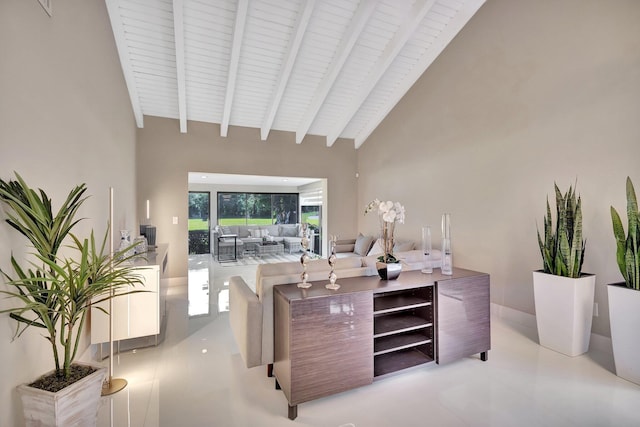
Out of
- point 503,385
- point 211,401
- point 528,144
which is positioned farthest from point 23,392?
point 528,144

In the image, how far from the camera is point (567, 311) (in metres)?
2.71

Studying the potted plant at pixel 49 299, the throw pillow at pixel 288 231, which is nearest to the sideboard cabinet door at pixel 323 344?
the potted plant at pixel 49 299

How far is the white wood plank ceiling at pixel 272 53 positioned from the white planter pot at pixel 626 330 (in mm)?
3532

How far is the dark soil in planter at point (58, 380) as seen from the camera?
150cm

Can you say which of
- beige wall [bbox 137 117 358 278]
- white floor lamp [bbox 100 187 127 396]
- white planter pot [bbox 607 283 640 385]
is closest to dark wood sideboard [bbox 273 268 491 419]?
white planter pot [bbox 607 283 640 385]

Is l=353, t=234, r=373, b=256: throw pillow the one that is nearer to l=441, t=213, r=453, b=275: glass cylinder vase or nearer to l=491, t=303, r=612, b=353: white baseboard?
l=491, t=303, r=612, b=353: white baseboard

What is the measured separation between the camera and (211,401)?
2133 millimetres

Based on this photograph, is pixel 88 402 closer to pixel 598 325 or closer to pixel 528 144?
pixel 598 325

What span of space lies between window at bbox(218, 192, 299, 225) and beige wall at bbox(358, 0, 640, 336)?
6.18 m

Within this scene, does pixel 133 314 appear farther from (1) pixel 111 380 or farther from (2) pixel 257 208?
(2) pixel 257 208

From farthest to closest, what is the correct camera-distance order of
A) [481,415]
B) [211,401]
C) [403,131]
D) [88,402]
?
[403,131], [211,401], [481,415], [88,402]

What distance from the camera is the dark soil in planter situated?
150cm

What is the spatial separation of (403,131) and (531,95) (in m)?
2.33

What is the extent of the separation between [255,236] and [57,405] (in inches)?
338
